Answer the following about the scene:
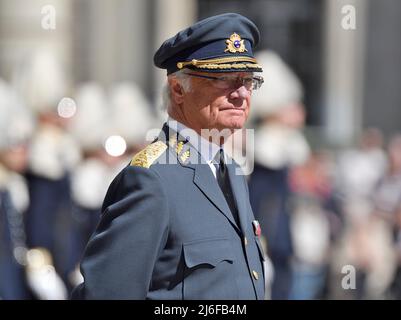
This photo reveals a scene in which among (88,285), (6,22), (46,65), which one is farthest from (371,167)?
(88,285)

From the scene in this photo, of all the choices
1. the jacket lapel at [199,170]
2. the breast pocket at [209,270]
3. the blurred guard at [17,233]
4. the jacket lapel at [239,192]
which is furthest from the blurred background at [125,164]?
the breast pocket at [209,270]

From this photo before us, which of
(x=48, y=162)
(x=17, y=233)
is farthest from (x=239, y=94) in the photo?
(x=48, y=162)

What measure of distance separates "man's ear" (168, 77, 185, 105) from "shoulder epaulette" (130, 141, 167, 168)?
0.14 m

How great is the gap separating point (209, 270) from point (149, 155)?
1.28 ft

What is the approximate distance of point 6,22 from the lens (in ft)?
56.0

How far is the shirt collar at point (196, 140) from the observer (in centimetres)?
414

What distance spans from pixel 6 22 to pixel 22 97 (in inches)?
289

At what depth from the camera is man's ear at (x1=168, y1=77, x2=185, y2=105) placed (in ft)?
13.6

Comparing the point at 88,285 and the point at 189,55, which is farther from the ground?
the point at 189,55

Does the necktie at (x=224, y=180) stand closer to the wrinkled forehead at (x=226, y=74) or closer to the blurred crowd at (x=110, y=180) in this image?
the wrinkled forehead at (x=226, y=74)

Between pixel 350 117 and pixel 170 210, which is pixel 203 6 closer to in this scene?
pixel 350 117

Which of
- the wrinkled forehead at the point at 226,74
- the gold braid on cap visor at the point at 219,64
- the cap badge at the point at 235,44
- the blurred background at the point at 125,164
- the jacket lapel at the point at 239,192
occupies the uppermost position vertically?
the cap badge at the point at 235,44

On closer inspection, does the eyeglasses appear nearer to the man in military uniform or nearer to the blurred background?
the man in military uniform

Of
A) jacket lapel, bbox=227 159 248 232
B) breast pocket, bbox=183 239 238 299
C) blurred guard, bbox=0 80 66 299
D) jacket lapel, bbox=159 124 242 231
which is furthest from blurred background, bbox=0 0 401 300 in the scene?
breast pocket, bbox=183 239 238 299
